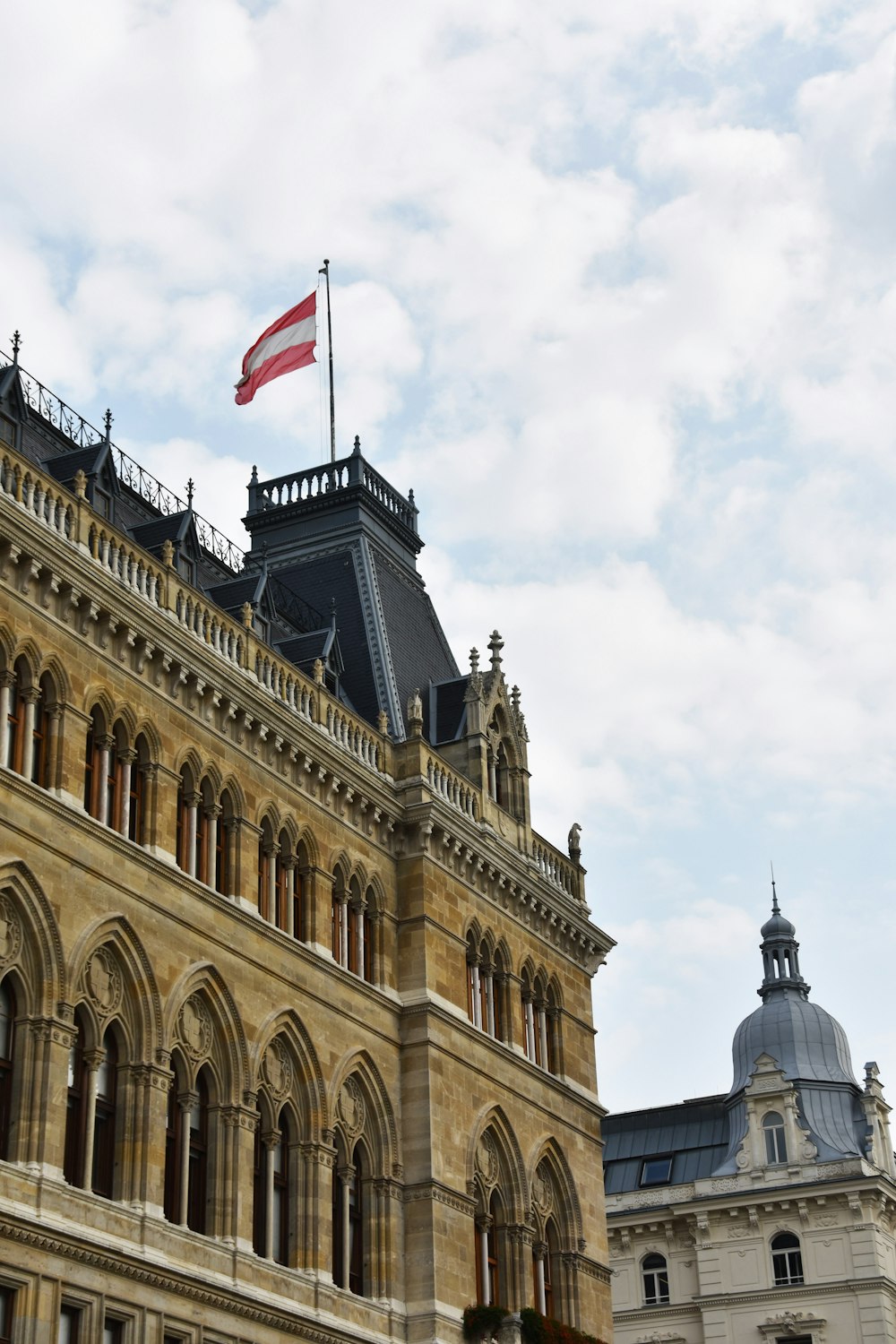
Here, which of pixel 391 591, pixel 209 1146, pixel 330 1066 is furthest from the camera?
pixel 391 591

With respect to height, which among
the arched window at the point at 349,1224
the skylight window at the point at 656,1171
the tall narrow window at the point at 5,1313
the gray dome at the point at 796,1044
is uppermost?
the gray dome at the point at 796,1044

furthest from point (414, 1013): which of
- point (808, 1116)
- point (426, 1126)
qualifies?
point (808, 1116)

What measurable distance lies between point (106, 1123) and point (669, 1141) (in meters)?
51.0

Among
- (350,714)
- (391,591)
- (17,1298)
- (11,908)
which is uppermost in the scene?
(391,591)

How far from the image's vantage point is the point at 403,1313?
134 ft

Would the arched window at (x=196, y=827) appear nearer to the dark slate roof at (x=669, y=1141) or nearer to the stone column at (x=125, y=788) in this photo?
the stone column at (x=125, y=788)

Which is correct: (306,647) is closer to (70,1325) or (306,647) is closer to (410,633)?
(410,633)

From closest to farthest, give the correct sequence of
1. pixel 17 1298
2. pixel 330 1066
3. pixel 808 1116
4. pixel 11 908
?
pixel 17 1298, pixel 11 908, pixel 330 1066, pixel 808 1116

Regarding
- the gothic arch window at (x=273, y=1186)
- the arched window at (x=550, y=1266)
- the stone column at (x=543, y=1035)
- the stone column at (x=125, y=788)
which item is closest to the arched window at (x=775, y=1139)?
the stone column at (x=543, y=1035)

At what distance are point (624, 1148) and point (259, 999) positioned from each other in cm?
4694

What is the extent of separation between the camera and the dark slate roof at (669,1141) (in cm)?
8000

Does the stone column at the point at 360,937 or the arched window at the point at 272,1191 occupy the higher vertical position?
the stone column at the point at 360,937

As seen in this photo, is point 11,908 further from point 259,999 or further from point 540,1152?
point 540,1152

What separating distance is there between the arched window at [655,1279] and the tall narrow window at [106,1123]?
150 ft
